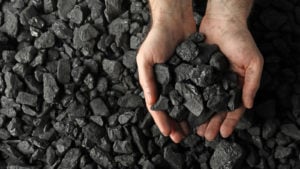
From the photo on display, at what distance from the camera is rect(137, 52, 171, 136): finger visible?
1786 millimetres

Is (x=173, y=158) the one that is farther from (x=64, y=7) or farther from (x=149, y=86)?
(x=64, y=7)

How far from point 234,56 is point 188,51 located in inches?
7.8

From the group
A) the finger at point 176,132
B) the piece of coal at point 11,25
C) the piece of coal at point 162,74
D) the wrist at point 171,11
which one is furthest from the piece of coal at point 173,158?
the piece of coal at point 11,25

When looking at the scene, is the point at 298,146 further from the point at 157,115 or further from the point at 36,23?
the point at 36,23

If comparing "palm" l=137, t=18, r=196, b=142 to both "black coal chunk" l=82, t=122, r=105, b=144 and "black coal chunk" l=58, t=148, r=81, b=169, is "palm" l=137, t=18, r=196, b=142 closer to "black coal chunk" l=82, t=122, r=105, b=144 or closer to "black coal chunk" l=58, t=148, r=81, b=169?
"black coal chunk" l=82, t=122, r=105, b=144

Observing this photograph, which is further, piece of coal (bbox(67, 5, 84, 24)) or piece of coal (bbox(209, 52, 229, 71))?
piece of coal (bbox(67, 5, 84, 24))

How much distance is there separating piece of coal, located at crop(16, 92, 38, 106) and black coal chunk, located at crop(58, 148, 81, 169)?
1.00 ft

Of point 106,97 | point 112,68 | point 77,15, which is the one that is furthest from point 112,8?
point 106,97

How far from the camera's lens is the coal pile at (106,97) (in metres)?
2.05

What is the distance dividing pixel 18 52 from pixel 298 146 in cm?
148

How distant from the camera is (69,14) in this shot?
2346 mm

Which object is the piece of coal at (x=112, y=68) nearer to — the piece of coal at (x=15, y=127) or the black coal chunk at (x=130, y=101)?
the black coal chunk at (x=130, y=101)

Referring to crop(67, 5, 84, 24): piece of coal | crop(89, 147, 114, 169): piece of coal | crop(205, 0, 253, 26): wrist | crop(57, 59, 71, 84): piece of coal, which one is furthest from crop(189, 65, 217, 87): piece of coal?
crop(67, 5, 84, 24): piece of coal

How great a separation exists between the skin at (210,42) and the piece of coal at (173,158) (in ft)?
0.47
